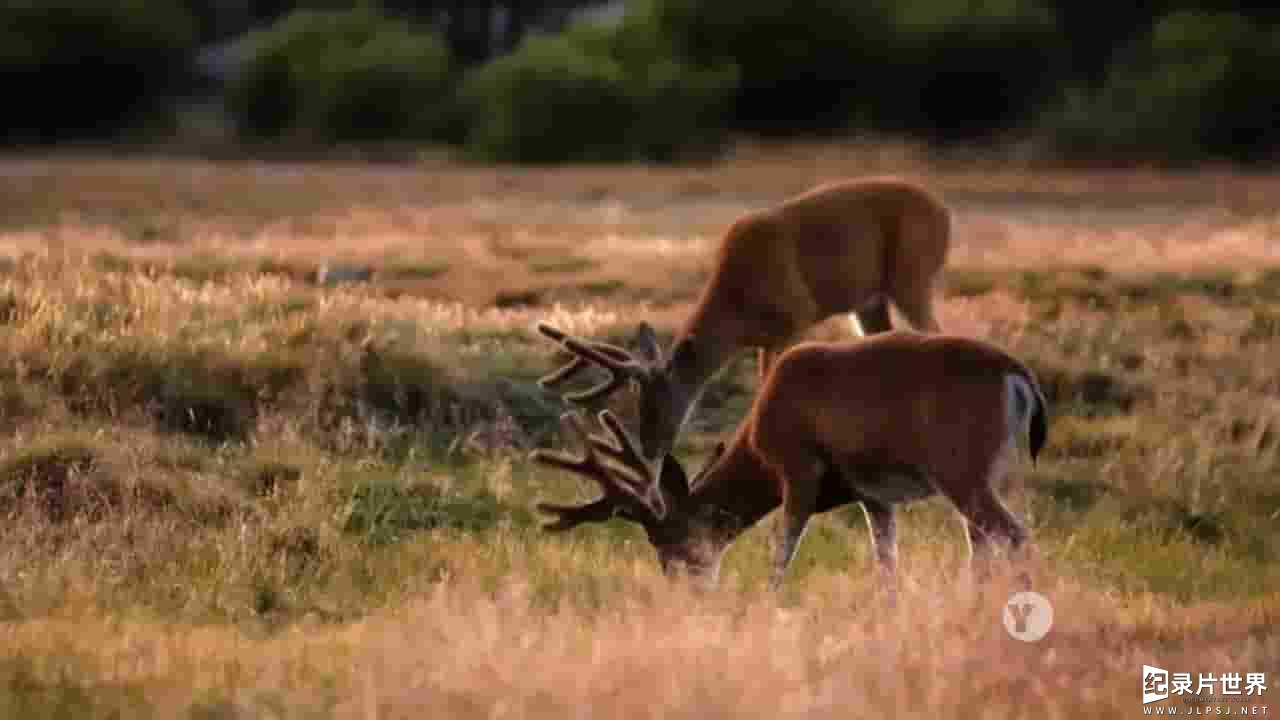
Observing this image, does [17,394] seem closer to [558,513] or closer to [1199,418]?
[558,513]

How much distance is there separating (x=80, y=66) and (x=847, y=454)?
48.0 metres

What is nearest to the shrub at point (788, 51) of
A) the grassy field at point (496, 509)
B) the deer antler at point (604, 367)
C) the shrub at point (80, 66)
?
the shrub at point (80, 66)

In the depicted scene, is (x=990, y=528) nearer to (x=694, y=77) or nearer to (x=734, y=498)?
(x=734, y=498)

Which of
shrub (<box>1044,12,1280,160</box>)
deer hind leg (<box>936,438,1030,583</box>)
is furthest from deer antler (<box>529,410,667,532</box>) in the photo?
shrub (<box>1044,12,1280,160</box>)

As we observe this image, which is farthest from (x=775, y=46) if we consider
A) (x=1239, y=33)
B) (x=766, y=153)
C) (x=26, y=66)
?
(x=26, y=66)

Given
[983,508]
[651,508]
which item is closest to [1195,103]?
[651,508]

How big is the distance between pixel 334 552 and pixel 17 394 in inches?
119

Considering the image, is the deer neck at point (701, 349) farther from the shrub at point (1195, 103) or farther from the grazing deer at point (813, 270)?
the shrub at point (1195, 103)

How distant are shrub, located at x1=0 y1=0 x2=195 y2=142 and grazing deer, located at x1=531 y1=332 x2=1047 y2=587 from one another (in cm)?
4519

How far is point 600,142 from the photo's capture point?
51.5 metres

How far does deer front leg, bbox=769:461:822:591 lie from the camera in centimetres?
991

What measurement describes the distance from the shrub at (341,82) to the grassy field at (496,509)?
3032cm

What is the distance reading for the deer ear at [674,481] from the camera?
10383mm

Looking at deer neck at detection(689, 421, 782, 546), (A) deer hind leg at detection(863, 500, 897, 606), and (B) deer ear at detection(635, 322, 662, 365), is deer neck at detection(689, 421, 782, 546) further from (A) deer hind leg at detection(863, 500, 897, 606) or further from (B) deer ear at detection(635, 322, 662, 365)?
(B) deer ear at detection(635, 322, 662, 365)
